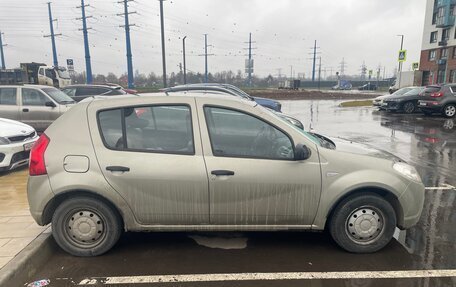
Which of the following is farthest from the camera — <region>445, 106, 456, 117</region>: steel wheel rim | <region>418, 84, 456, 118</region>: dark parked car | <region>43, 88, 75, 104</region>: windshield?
<region>445, 106, 456, 117</region>: steel wheel rim

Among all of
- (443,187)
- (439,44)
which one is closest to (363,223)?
(443,187)

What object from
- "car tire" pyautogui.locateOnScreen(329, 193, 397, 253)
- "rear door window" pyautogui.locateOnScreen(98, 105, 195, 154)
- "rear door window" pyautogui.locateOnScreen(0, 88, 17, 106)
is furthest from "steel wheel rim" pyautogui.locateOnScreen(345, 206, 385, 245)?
"rear door window" pyautogui.locateOnScreen(0, 88, 17, 106)

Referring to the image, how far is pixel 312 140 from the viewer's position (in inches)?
145

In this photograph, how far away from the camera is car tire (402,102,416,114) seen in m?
18.9

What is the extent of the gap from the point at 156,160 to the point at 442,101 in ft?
57.2

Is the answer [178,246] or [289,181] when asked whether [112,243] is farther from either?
[289,181]

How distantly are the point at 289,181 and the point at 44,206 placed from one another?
2530 mm

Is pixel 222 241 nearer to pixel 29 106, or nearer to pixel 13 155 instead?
pixel 13 155

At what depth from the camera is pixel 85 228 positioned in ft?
12.0

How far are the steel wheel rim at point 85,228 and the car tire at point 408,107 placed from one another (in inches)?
750

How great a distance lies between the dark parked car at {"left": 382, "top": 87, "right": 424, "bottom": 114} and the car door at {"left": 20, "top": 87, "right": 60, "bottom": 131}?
16.8 meters

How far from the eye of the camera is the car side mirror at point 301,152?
3.46 m

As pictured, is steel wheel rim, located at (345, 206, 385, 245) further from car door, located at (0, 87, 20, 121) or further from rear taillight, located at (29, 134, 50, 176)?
car door, located at (0, 87, 20, 121)

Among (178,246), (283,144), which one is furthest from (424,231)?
(178,246)
